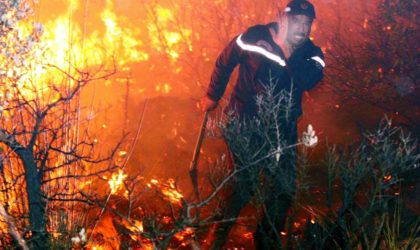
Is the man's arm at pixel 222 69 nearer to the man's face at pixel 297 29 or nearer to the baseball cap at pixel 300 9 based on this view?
the man's face at pixel 297 29

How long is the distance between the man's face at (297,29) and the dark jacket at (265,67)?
11cm

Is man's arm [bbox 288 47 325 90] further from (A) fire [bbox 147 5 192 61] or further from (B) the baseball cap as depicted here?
(A) fire [bbox 147 5 192 61]

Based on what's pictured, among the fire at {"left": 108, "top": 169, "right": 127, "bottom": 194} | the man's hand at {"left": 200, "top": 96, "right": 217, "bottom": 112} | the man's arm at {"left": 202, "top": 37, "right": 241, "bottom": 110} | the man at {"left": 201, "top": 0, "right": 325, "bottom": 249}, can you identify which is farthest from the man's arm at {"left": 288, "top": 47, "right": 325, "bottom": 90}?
the fire at {"left": 108, "top": 169, "right": 127, "bottom": 194}

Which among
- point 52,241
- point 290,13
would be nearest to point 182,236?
point 52,241

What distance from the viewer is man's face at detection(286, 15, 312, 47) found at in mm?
4301

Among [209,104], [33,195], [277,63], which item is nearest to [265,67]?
[277,63]

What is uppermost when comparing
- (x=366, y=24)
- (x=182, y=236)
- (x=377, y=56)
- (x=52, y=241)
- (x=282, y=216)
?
(x=366, y=24)

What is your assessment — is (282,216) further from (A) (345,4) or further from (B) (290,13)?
(A) (345,4)

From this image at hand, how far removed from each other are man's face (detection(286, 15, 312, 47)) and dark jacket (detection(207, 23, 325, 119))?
112 mm

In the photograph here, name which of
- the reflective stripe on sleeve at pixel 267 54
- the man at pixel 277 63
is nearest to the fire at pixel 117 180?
the man at pixel 277 63

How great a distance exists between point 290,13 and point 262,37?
368mm

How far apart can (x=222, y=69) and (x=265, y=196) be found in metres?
1.69

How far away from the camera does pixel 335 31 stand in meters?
6.82

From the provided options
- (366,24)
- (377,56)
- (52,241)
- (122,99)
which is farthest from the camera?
(122,99)
